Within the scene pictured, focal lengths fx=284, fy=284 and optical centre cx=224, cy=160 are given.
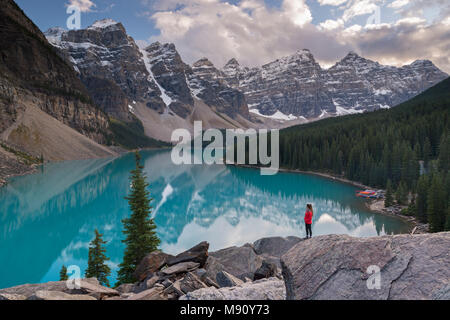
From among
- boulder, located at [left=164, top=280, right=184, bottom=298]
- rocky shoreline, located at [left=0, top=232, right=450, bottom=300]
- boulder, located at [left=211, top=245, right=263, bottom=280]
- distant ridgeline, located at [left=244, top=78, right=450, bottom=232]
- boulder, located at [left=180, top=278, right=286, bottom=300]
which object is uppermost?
distant ridgeline, located at [left=244, top=78, right=450, bottom=232]

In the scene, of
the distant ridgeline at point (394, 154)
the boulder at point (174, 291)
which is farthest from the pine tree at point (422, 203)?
the boulder at point (174, 291)

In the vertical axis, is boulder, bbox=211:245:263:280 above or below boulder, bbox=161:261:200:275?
below

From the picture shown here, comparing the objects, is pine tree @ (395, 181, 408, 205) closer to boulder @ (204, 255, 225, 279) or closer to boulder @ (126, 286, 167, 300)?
boulder @ (204, 255, 225, 279)

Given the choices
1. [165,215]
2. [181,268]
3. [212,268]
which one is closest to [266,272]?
[212,268]

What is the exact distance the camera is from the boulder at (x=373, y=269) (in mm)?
5176

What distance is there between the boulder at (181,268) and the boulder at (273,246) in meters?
9.53

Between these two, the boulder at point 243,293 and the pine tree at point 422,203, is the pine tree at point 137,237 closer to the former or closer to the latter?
the boulder at point 243,293

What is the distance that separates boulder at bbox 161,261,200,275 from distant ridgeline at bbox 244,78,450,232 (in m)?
25.4

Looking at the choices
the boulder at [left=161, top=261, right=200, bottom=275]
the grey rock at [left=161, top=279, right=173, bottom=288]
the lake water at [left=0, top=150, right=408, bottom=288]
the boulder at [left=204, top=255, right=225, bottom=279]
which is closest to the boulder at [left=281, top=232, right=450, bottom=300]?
the grey rock at [left=161, top=279, right=173, bottom=288]

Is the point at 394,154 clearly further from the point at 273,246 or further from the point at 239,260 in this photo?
the point at 239,260

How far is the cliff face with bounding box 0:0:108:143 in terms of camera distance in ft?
353

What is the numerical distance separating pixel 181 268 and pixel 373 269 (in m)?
6.17

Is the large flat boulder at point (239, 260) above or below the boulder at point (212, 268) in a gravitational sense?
below

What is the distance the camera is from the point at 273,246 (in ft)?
63.9
